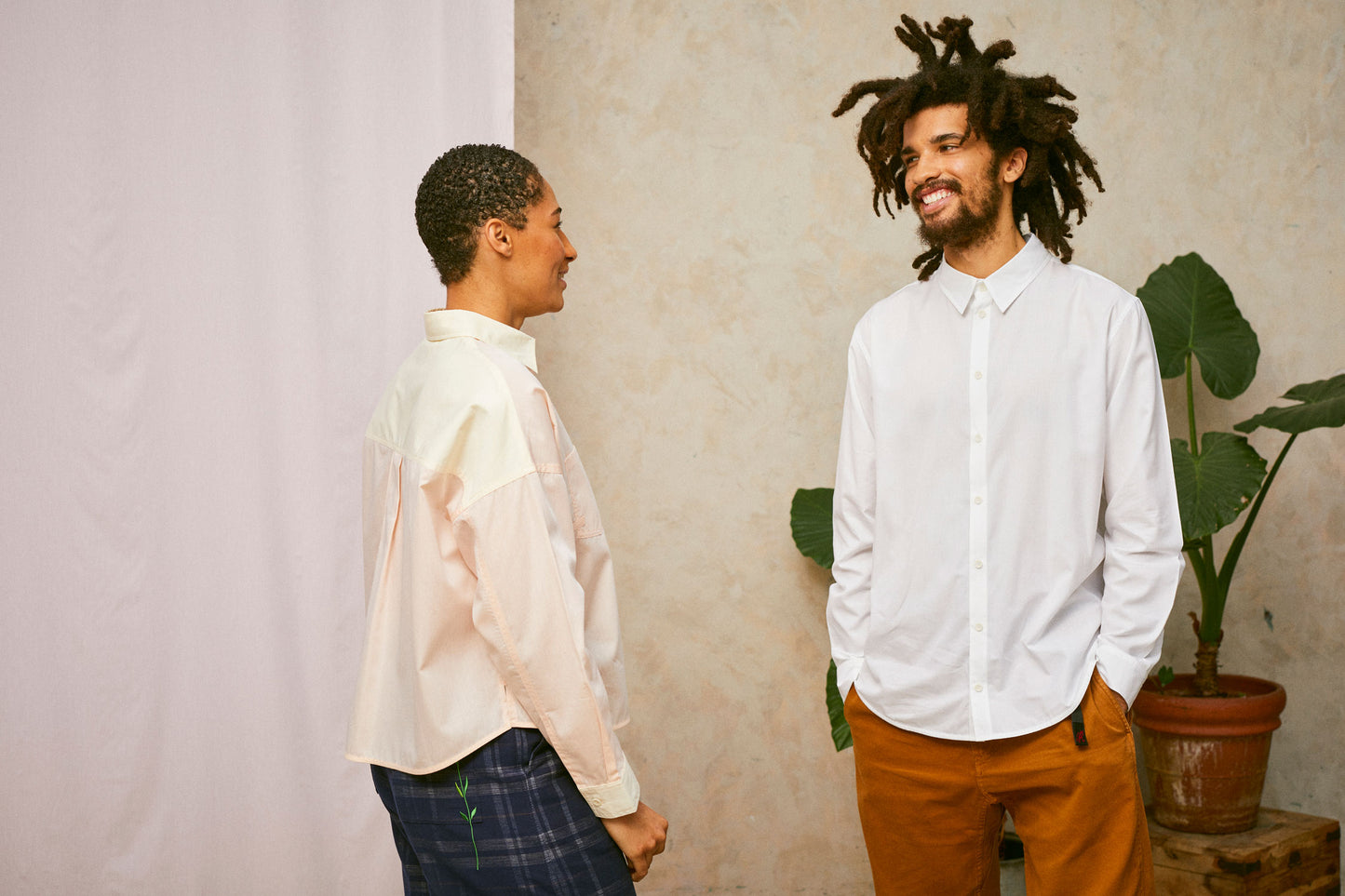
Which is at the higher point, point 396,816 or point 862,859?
point 396,816

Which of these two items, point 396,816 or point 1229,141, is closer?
point 396,816

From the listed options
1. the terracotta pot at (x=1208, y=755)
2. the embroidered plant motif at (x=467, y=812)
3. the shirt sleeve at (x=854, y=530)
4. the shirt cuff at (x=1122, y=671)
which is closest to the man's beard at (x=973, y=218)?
the shirt sleeve at (x=854, y=530)

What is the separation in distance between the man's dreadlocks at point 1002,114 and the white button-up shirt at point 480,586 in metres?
0.83

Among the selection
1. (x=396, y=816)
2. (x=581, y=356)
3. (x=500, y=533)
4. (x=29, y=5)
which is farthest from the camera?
(x=581, y=356)

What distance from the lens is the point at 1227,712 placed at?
225 centimetres

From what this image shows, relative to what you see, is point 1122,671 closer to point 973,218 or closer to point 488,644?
point 973,218

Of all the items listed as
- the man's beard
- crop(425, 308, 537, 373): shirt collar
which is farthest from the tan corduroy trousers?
crop(425, 308, 537, 373): shirt collar

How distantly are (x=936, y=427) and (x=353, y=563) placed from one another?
133cm

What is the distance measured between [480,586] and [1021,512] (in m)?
0.83

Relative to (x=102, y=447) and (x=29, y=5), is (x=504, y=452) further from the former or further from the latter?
(x=29, y=5)

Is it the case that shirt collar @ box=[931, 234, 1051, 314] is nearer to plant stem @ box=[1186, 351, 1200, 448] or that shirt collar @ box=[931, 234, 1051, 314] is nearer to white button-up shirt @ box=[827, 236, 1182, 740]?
white button-up shirt @ box=[827, 236, 1182, 740]

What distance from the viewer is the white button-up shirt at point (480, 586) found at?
1097 mm

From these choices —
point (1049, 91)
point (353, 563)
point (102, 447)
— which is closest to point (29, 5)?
point (102, 447)

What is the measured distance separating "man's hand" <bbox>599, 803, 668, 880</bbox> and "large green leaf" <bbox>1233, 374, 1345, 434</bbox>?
158 centimetres
